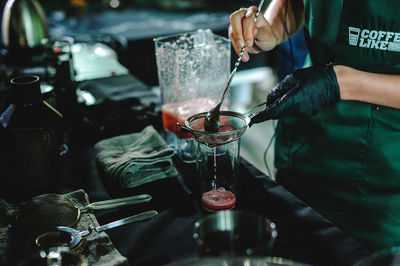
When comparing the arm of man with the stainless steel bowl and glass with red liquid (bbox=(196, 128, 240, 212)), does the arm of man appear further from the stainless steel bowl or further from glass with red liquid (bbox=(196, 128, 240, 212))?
the stainless steel bowl

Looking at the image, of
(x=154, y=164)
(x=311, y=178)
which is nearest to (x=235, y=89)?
(x=311, y=178)

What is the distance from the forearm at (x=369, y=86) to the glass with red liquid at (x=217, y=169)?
1.18ft

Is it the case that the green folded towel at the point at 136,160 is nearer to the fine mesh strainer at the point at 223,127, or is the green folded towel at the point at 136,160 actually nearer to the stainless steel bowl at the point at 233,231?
the fine mesh strainer at the point at 223,127

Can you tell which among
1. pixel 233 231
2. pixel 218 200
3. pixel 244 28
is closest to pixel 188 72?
pixel 244 28

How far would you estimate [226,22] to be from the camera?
12.6 feet

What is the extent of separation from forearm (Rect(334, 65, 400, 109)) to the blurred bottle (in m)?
0.81

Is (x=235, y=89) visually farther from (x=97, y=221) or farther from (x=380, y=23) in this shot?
(x=97, y=221)

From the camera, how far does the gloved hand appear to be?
0.96m

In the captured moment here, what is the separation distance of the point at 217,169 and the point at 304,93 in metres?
0.32

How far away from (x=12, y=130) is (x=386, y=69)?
42.3 inches

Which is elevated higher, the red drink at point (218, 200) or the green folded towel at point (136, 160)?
the green folded towel at point (136, 160)

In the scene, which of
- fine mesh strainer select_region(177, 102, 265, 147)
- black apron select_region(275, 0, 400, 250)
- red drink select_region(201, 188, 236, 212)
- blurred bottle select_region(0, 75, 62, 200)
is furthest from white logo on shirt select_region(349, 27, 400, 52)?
blurred bottle select_region(0, 75, 62, 200)

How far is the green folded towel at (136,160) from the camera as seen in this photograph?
98cm

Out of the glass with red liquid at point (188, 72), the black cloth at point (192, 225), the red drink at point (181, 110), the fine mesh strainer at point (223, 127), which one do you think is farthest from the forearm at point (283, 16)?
the black cloth at point (192, 225)
